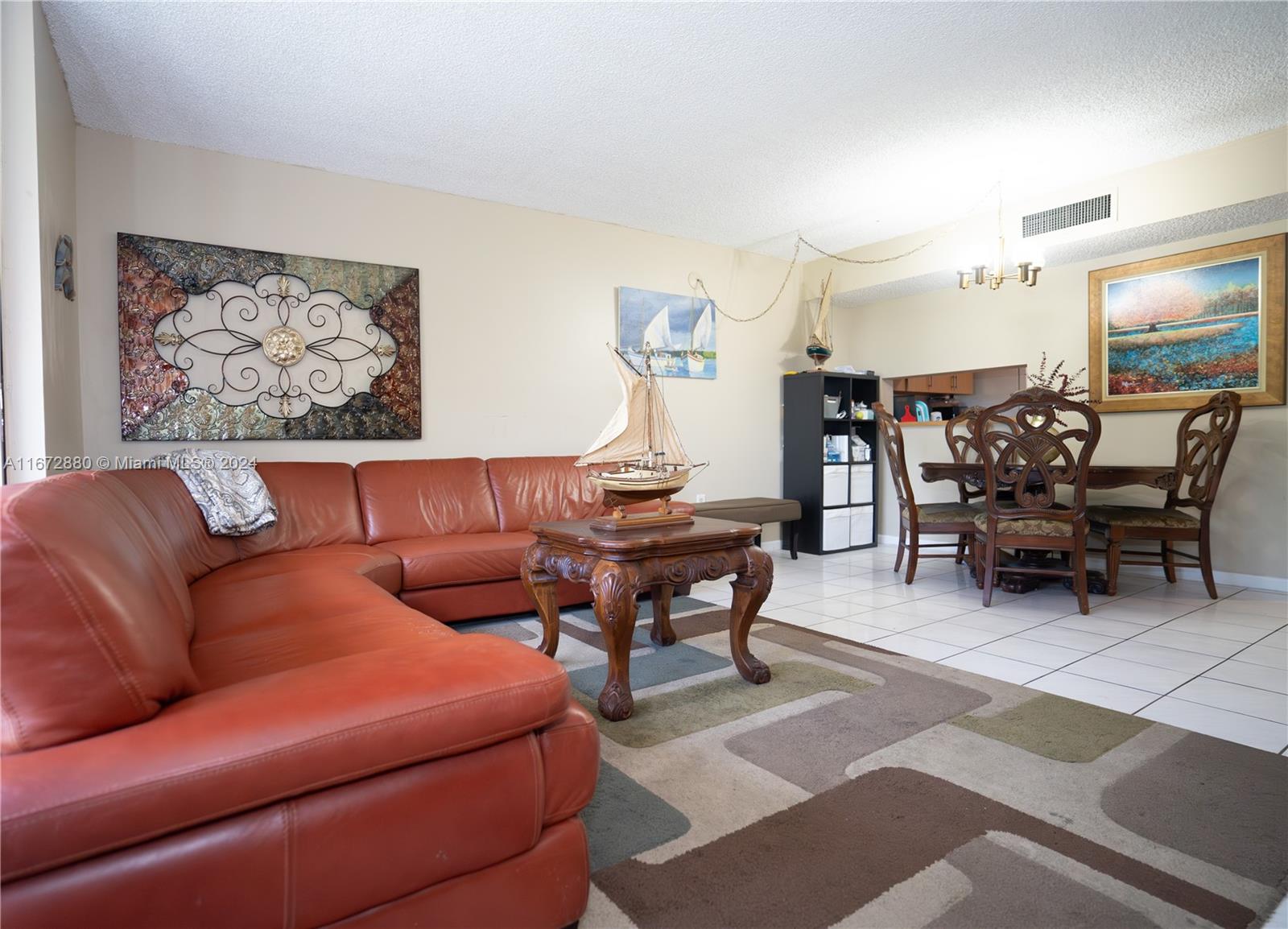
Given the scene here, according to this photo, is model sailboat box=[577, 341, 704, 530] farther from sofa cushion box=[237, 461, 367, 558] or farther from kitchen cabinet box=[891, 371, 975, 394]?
kitchen cabinet box=[891, 371, 975, 394]

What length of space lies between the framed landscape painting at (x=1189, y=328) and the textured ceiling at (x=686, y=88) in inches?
31.4

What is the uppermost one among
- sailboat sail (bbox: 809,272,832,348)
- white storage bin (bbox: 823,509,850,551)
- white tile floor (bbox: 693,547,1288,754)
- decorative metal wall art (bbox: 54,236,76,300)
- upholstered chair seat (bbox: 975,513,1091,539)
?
sailboat sail (bbox: 809,272,832,348)

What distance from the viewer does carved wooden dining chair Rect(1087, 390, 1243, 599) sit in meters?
3.74

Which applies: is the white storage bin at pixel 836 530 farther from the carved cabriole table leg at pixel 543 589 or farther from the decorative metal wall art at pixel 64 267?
the decorative metal wall art at pixel 64 267

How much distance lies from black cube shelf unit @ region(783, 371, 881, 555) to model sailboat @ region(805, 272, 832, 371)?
0.20 m

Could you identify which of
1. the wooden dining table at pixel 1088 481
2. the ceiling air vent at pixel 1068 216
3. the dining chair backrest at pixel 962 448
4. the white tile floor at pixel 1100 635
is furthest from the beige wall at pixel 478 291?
the ceiling air vent at pixel 1068 216

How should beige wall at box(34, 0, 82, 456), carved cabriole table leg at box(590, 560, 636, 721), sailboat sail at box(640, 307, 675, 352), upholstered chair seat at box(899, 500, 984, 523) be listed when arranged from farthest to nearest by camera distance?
sailboat sail at box(640, 307, 675, 352)
upholstered chair seat at box(899, 500, 984, 523)
beige wall at box(34, 0, 82, 456)
carved cabriole table leg at box(590, 560, 636, 721)

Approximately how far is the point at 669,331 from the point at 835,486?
1.89 m

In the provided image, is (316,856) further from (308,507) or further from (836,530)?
(836,530)

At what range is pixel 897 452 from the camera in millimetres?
4395

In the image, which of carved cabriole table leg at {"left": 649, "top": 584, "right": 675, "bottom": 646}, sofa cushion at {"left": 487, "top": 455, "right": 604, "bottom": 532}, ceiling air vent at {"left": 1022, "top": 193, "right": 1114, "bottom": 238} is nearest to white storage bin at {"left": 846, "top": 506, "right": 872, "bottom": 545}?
ceiling air vent at {"left": 1022, "top": 193, "right": 1114, "bottom": 238}

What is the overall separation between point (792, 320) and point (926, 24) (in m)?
3.47

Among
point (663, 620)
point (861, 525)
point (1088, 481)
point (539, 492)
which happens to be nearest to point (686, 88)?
point (539, 492)

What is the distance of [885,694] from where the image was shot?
7.93 ft
